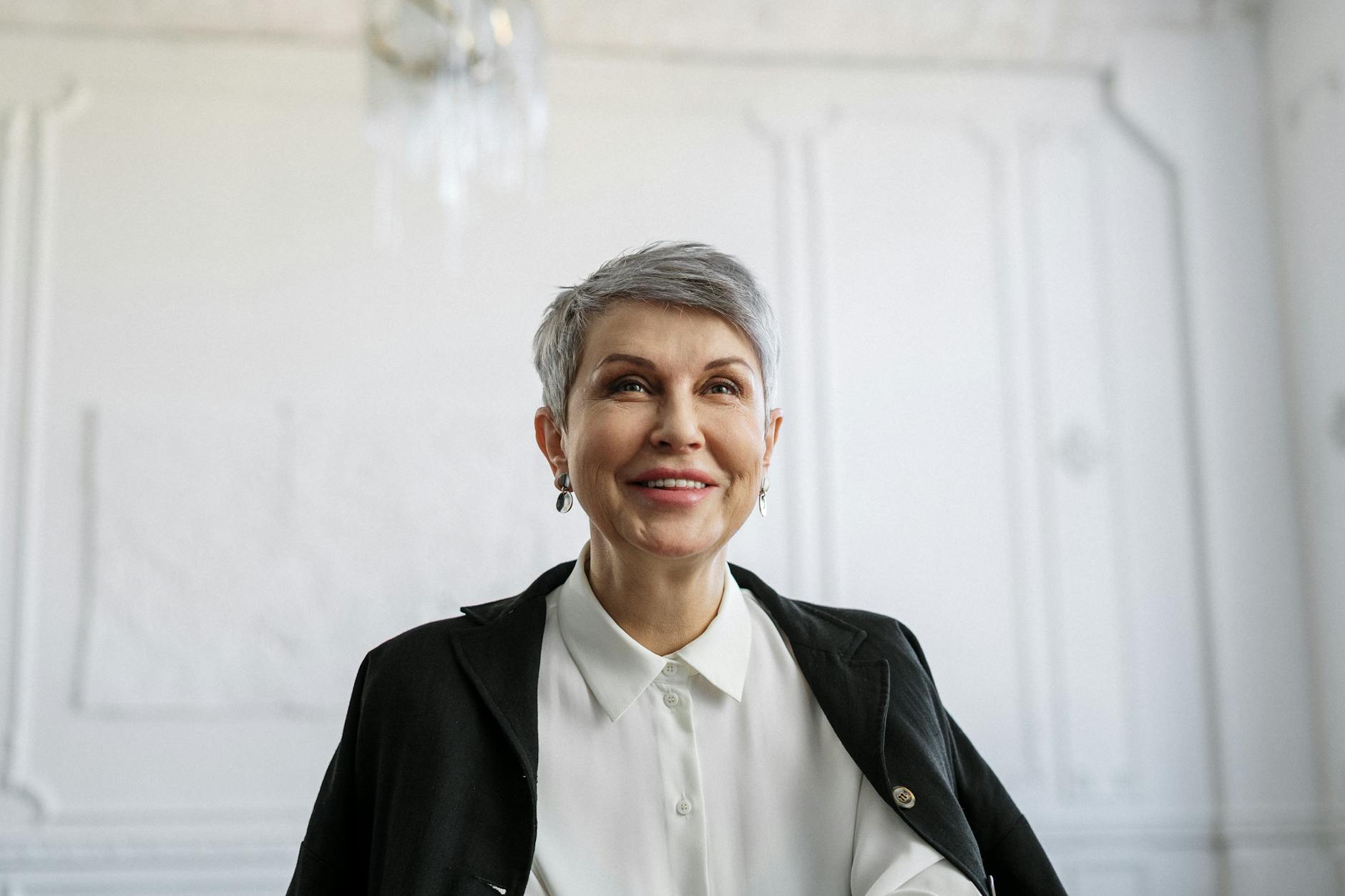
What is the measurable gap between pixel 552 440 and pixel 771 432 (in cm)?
29

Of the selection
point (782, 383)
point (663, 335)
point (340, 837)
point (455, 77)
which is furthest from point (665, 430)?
point (782, 383)

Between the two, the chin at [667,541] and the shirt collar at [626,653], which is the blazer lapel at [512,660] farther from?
the chin at [667,541]

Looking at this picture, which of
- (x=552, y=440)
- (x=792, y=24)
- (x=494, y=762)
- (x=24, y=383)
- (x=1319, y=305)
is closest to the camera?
(x=494, y=762)

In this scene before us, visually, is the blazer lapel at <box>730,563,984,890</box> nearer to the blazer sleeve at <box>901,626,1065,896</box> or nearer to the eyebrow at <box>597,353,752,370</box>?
the blazer sleeve at <box>901,626,1065,896</box>

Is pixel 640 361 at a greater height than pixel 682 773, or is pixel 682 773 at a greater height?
pixel 640 361

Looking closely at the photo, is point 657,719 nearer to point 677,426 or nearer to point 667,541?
point 667,541

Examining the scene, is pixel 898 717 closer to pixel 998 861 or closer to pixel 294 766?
pixel 998 861

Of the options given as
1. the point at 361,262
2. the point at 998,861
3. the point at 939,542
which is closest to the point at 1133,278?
the point at 939,542

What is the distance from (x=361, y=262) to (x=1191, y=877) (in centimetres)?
359

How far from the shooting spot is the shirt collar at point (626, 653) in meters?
1.31

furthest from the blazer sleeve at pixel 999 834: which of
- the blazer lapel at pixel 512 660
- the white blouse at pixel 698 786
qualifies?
the blazer lapel at pixel 512 660

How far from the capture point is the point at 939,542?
3.94 meters

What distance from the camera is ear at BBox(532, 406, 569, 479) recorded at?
1442mm

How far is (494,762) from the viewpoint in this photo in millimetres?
1243
